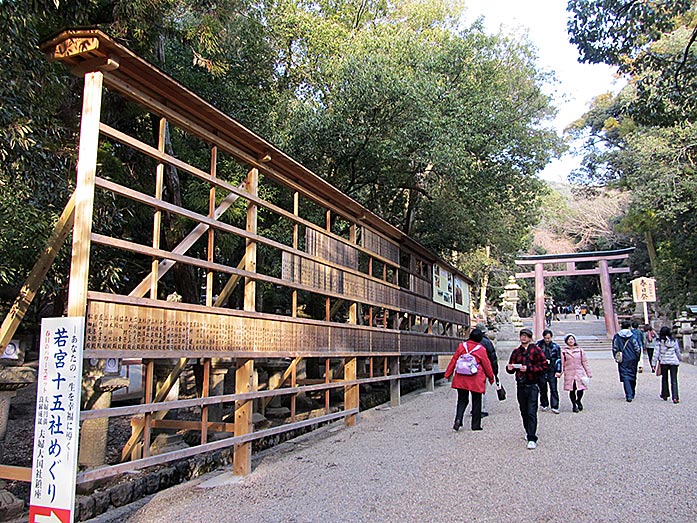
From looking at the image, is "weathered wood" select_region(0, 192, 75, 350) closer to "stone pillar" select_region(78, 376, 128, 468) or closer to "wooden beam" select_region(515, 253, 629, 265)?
"stone pillar" select_region(78, 376, 128, 468)

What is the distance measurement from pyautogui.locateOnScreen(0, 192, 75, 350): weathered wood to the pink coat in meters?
8.72

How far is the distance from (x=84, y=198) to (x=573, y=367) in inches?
348

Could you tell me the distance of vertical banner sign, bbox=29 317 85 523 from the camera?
128 inches

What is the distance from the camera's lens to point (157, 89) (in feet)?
15.6

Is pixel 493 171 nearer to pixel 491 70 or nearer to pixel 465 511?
pixel 491 70

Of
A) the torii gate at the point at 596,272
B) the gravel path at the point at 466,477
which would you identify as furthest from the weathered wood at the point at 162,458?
the torii gate at the point at 596,272

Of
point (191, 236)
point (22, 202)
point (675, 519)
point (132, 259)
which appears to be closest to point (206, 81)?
point (132, 259)

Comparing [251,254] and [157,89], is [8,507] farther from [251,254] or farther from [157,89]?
[157,89]

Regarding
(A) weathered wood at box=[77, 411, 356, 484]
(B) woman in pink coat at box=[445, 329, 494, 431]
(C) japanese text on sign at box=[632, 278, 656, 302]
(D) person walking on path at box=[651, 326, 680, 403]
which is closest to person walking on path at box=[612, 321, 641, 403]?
(D) person walking on path at box=[651, 326, 680, 403]

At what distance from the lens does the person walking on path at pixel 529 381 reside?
22.7 feet

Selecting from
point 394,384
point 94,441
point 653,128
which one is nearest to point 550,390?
point 394,384

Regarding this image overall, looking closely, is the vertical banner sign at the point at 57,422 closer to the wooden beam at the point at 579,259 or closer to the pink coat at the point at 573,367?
the pink coat at the point at 573,367

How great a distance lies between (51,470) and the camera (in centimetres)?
332

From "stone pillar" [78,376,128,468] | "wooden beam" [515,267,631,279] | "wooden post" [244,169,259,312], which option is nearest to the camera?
"wooden post" [244,169,259,312]
